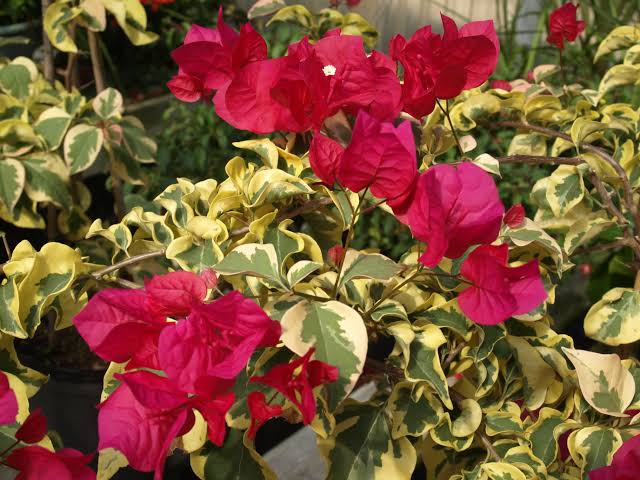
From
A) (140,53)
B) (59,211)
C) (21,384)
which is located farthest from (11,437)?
(140,53)

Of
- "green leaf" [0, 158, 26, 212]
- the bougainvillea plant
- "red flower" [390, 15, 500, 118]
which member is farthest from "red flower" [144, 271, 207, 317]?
"green leaf" [0, 158, 26, 212]

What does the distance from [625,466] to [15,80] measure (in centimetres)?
91

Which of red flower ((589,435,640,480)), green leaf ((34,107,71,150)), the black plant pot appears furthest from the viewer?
the black plant pot

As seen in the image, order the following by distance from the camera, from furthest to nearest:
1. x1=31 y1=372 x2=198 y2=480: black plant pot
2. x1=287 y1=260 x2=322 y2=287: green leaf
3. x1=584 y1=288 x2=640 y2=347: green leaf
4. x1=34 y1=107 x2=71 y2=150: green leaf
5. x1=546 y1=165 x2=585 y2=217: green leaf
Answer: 1. x1=31 y1=372 x2=198 y2=480: black plant pot
2. x1=34 y1=107 x2=71 y2=150: green leaf
3. x1=546 y1=165 x2=585 y2=217: green leaf
4. x1=584 y1=288 x2=640 y2=347: green leaf
5. x1=287 y1=260 x2=322 y2=287: green leaf

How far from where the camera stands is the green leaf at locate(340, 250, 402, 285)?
1.59 ft

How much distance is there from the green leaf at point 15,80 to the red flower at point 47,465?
2.27ft

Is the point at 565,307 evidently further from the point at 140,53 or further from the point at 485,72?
the point at 140,53

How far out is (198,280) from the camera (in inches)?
17.7

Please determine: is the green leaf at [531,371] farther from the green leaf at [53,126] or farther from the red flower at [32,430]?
the green leaf at [53,126]

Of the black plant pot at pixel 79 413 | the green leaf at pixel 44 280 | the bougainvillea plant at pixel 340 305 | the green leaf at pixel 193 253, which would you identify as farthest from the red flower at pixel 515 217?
the black plant pot at pixel 79 413

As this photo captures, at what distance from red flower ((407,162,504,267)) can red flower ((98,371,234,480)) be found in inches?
5.9

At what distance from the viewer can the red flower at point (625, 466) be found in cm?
39

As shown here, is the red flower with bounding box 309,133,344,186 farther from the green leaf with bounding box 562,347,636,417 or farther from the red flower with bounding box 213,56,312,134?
the green leaf with bounding box 562,347,636,417

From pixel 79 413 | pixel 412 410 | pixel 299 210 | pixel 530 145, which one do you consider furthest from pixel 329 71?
pixel 79 413
